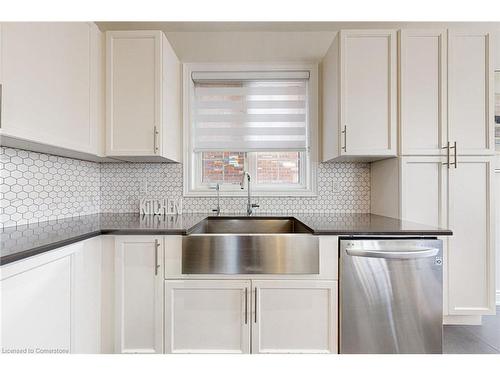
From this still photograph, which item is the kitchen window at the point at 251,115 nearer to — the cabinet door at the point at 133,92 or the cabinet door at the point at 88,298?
the cabinet door at the point at 133,92

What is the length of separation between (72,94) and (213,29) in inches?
53.1

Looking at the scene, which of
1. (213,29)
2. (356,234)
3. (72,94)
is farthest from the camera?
(213,29)

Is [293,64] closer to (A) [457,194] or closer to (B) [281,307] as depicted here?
(A) [457,194]

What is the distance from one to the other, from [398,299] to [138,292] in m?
1.47

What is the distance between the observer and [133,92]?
1983mm

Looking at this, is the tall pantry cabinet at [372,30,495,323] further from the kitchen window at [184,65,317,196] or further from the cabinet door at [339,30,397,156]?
the kitchen window at [184,65,317,196]

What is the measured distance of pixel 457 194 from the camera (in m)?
1.94

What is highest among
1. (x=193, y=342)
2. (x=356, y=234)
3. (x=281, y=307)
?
(x=356, y=234)

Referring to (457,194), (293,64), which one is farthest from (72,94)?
(457,194)

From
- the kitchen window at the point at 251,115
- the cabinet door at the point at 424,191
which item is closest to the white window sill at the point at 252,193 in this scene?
the kitchen window at the point at 251,115

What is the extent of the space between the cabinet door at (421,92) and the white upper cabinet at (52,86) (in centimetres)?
215

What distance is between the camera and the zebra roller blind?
2.46 meters

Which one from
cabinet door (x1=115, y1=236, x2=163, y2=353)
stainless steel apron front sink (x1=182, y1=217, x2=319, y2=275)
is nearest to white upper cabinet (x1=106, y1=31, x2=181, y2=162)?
cabinet door (x1=115, y1=236, x2=163, y2=353)

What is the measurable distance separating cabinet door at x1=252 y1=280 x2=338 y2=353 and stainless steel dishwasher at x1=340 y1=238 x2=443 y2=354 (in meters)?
0.16
